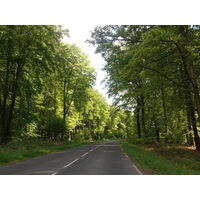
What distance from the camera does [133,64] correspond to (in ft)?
43.7

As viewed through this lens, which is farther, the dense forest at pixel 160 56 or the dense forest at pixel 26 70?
the dense forest at pixel 26 70

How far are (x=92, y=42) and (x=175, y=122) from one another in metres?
14.5

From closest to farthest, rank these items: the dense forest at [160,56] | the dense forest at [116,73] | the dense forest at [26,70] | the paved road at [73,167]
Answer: the paved road at [73,167] → the dense forest at [160,56] → the dense forest at [116,73] → the dense forest at [26,70]

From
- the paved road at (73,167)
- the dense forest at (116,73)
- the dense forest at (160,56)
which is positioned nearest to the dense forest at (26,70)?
the dense forest at (116,73)

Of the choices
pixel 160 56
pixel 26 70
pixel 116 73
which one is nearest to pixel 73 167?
pixel 160 56

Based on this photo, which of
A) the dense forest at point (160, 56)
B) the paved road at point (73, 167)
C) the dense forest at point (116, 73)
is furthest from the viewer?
the dense forest at point (116, 73)

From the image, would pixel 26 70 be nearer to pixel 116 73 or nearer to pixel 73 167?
pixel 116 73

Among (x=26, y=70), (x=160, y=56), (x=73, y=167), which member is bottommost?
(x=73, y=167)

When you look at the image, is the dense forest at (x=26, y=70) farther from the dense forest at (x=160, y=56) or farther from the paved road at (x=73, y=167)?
the paved road at (x=73, y=167)

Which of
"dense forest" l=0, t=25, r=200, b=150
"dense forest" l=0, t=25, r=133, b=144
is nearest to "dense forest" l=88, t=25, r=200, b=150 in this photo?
"dense forest" l=0, t=25, r=200, b=150

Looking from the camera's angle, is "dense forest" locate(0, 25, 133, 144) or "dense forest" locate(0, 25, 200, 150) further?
"dense forest" locate(0, 25, 133, 144)

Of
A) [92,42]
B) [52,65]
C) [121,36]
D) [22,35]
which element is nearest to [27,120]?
[52,65]

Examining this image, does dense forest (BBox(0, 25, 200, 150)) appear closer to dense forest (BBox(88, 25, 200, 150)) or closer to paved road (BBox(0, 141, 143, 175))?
dense forest (BBox(88, 25, 200, 150))
